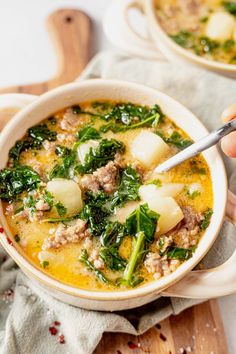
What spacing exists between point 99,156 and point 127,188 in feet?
0.89

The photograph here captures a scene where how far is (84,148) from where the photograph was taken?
3943 millimetres

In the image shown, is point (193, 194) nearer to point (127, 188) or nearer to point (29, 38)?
point (127, 188)

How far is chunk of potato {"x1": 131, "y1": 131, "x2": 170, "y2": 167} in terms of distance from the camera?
12.9ft

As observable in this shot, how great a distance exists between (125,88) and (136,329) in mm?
1547

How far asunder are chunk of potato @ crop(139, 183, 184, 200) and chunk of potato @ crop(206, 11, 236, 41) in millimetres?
1714

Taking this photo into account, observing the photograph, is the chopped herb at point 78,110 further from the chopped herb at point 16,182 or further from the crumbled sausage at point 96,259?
the crumbled sausage at point 96,259

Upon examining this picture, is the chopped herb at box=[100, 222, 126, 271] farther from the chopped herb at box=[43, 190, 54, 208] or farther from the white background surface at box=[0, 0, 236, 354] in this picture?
the white background surface at box=[0, 0, 236, 354]

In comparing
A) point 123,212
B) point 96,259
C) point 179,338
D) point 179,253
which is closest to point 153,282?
point 179,253

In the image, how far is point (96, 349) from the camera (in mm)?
3961

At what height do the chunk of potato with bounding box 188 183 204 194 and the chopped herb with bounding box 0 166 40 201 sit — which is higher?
the chopped herb with bounding box 0 166 40 201

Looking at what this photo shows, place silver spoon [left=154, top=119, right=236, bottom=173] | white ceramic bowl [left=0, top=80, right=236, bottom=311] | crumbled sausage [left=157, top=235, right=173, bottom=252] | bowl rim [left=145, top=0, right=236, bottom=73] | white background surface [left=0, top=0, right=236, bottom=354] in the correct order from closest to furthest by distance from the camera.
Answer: white ceramic bowl [left=0, top=80, right=236, bottom=311] → crumbled sausage [left=157, top=235, right=173, bottom=252] → silver spoon [left=154, top=119, right=236, bottom=173] → bowl rim [left=145, top=0, right=236, bottom=73] → white background surface [left=0, top=0, right=236, bottom=354]

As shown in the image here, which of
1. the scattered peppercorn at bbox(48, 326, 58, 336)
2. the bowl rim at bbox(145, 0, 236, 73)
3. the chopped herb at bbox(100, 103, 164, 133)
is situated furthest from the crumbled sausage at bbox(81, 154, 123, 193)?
the bowl rim at bbox(145, 0, 236, 73)

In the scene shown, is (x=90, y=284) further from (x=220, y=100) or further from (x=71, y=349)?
(x=220, y=100)

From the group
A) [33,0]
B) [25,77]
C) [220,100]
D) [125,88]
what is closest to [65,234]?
[125,88]
